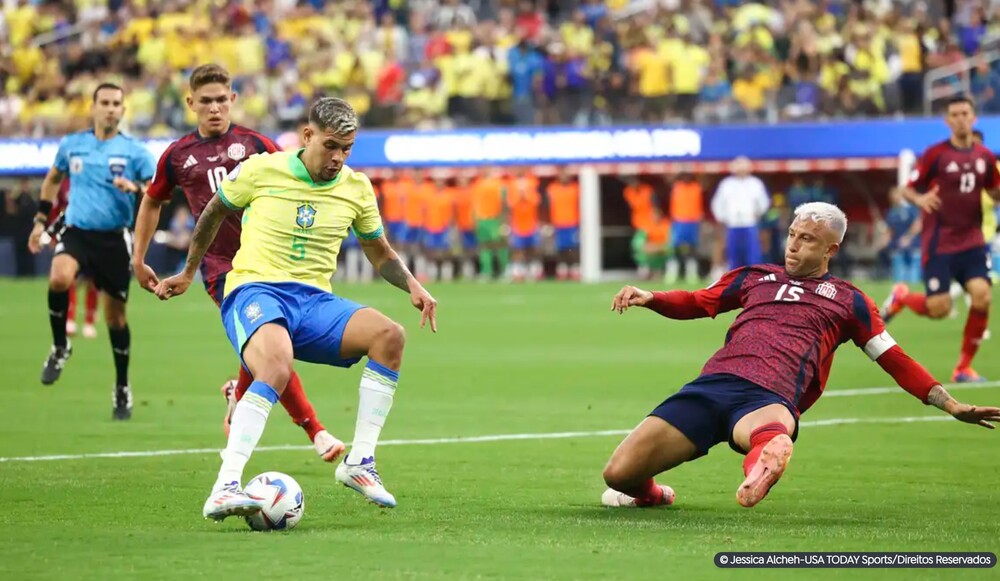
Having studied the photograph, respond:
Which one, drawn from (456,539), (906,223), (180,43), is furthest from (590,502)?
(180,43)

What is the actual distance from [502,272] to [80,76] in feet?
35.8

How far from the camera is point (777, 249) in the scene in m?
34.3

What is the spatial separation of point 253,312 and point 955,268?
9276 millimetres

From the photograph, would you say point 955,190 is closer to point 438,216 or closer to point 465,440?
point 465,440

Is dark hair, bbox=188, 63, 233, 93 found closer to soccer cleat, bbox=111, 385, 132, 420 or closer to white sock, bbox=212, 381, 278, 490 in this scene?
white sock, bbox=212, 381, 278, 490

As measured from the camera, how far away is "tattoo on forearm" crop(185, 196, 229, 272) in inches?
341

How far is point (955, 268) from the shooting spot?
15.9m

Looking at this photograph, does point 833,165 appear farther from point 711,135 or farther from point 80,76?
point 80,76

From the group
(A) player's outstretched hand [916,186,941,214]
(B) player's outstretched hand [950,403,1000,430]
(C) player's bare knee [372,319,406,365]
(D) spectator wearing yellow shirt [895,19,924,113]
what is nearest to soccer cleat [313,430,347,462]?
(C) player's bare knee [372,319,406,365]

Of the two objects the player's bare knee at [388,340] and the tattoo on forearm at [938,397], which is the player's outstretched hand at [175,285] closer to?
the player's bare knee at [388,340]

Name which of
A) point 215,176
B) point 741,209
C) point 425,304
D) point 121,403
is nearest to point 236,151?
point 215,176

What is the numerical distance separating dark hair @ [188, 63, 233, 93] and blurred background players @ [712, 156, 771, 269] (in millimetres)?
22631

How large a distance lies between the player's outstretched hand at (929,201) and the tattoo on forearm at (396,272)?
290 inches

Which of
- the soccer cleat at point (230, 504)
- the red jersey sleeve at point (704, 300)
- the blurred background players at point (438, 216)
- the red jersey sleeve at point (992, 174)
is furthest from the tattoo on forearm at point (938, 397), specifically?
the blurred background players at point (438, 216)
